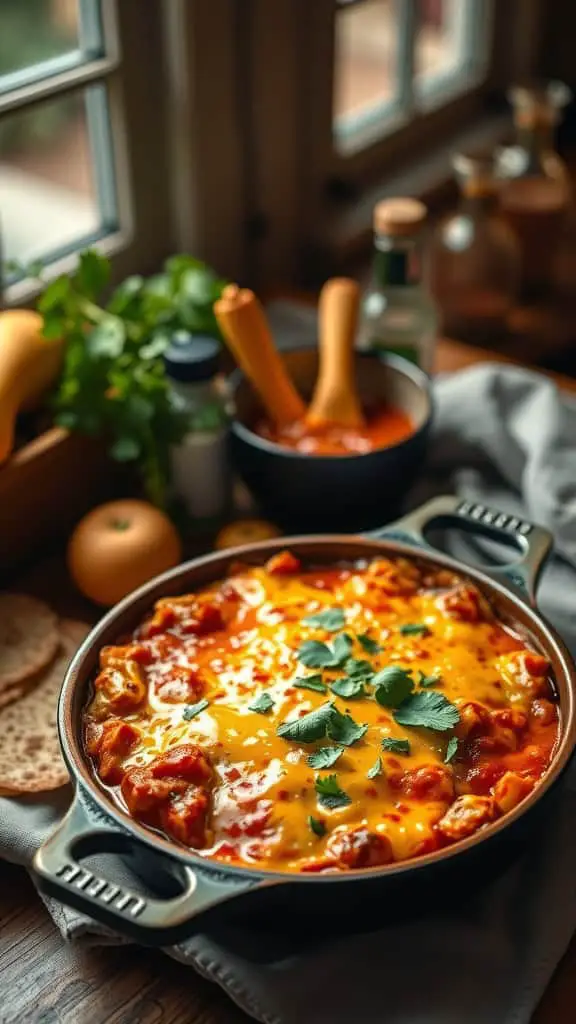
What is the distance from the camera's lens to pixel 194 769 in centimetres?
110

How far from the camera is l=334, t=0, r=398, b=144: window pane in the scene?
2.13 m

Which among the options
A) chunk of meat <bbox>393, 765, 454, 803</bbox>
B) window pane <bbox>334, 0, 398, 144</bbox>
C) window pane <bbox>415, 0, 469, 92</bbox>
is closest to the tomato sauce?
chunk of meat <bbox>393, 765, 454, 803</bbox>

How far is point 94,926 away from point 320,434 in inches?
25.9

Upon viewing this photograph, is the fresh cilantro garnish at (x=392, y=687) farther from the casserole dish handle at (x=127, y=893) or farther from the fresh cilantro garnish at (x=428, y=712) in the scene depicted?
the casserole dish handle at (x=127, y=893)

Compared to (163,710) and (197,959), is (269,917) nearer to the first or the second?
(197,959)

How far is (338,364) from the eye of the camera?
1.56 metres

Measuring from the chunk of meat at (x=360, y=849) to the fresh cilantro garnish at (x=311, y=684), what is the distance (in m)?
0.17

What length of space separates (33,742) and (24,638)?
0.14m

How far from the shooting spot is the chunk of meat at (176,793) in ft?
3.49

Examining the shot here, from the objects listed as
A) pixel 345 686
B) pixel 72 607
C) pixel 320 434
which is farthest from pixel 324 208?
pixel 345 686

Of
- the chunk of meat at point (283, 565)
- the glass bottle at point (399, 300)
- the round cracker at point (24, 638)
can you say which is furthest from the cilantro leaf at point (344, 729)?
the glass bottle at point (399, 300)

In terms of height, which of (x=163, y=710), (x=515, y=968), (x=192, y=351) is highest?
(x=192, y=351)

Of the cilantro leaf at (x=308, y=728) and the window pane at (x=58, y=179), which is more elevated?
the window pane at (x=58, y=179)

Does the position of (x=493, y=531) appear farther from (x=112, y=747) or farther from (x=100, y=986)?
(x=100, y=986)
